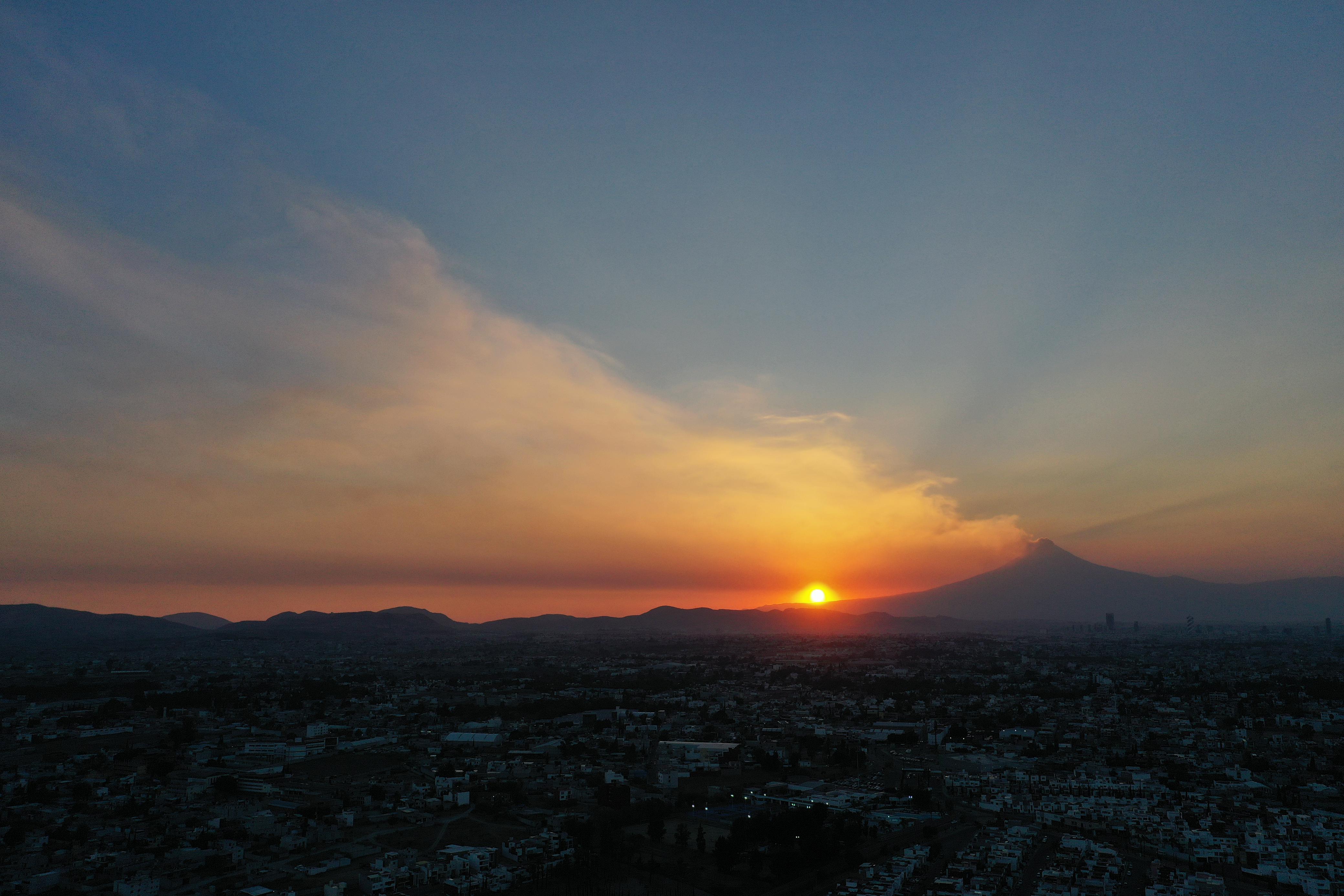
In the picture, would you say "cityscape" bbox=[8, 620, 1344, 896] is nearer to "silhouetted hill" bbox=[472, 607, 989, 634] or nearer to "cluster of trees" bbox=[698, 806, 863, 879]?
"cluster of trees" bbox=[698, 806, 863, 879]

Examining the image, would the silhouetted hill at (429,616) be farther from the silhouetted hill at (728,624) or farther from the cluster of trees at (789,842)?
the cluster of trees at (789,842)

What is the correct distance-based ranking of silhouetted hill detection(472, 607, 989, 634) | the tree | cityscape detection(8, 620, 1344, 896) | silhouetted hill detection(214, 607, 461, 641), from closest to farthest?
cityscape detection(8, 620, 1344, 896) → the tree → silhouetted hill detection(214, 607, 461, 641) → silhouetted hill detection(472, 607, 989, 634)

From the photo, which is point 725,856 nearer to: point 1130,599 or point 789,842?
point 789,842

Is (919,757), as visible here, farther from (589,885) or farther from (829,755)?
(589,885)

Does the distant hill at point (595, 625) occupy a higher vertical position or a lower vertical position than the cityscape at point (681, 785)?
higher

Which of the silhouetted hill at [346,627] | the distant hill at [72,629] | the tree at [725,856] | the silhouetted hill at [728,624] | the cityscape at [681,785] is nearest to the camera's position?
the cityscape at [681,785]

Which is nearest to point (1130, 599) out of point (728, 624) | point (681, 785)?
point (728, 624)

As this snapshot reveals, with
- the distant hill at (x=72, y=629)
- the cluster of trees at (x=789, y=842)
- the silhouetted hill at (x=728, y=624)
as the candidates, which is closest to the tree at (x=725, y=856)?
the cluster of trees at (x=789, y=842)

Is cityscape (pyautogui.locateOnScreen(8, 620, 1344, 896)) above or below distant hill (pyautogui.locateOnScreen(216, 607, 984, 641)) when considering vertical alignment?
below

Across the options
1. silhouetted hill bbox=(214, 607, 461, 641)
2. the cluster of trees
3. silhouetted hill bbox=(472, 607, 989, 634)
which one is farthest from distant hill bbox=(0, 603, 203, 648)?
the cluster of trees
